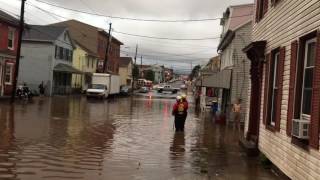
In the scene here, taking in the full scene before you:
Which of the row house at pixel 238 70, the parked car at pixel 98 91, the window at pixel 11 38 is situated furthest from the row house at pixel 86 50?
the row house at pixel 238 70

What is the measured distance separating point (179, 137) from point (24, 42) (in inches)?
1566

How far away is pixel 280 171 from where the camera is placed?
11.9 m

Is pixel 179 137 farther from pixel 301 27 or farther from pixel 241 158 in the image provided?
pixel 301 27

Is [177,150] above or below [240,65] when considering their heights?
below

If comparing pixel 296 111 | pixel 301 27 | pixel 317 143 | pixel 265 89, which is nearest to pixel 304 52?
pixel 301 27

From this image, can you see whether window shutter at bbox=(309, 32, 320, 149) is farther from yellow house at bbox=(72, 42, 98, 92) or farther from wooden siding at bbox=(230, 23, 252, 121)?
yellow house at bbox=(72, 42, 98, 92)

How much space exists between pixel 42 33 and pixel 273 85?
4768 cm

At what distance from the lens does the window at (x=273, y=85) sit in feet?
45.9

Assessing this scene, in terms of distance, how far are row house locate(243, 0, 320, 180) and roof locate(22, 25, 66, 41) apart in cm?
4332

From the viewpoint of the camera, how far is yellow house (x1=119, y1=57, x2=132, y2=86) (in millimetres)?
115625

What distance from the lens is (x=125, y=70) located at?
117 meters

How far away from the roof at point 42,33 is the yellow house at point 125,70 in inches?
2123

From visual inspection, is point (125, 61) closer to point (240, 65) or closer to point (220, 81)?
point (220, 81)

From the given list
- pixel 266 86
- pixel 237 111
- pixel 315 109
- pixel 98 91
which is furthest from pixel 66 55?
pixel 315 109
